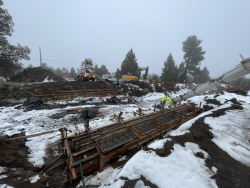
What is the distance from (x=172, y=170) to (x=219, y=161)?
5.56ft

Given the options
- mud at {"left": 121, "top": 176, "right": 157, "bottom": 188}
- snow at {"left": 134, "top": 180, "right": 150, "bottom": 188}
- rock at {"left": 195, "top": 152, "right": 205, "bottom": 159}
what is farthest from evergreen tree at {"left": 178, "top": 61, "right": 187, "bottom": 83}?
snow at {"left": 134, "top": 180, "right": 150, "bottom": 188}

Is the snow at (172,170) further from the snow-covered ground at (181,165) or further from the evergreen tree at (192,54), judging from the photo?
the evergreen tree at (192,54)

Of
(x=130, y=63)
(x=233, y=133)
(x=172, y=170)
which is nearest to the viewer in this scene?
(x=172, y=170)

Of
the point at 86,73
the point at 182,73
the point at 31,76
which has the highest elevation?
the point at 182,73

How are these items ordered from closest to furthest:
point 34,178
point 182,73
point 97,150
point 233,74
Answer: point 34,178 → point 97,150 → point 233,74 → point 182,73

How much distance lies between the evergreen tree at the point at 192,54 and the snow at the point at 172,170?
32.0 metres

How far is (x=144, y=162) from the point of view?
277 centimetres

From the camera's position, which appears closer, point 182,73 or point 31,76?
point 31,76

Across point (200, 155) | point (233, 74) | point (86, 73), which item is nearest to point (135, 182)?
point (200, 155)

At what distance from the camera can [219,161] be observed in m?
2.97

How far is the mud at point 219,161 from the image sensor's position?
237 centimetres

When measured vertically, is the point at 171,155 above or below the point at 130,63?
below

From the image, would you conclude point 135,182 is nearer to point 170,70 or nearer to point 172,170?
point 172,170

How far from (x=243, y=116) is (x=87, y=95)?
51.6 feet
